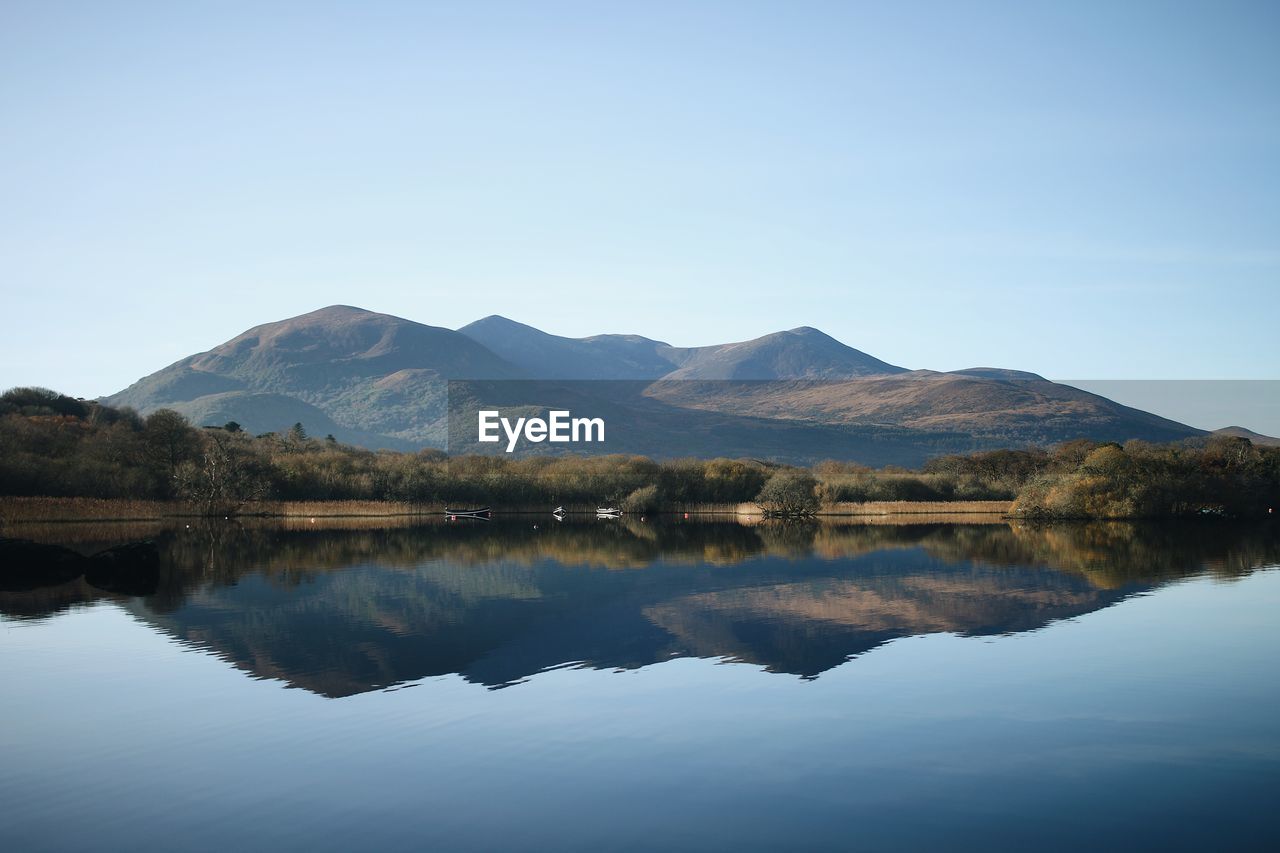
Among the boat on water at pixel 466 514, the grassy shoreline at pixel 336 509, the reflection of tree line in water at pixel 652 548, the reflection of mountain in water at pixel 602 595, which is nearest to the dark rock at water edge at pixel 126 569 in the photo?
the reflection of tree line in water at pixel 652 548

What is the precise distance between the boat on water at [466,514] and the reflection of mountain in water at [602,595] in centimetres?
2785

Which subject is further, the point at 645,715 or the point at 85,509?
the point at 85,509

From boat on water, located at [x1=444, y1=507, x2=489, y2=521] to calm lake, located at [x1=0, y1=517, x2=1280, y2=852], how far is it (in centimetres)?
4827

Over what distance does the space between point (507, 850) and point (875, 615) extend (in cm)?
1701

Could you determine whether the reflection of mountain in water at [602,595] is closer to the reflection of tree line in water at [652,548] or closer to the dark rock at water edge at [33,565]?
the reflection of tree line in water at [652,548]

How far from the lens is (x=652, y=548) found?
4800 cm

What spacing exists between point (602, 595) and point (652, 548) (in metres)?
18.1

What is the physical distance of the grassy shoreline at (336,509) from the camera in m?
59.3

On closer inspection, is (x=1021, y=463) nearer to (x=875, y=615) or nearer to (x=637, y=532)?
(x=637, y=532)

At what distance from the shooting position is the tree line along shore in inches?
2736

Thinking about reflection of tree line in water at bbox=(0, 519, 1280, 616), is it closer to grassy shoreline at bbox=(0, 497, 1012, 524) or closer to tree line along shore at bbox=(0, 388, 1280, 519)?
grassy shoreline at bbox=(0, 497, 1012, 524)

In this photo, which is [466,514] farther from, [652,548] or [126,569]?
[126,569]

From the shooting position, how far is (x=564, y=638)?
2239cm

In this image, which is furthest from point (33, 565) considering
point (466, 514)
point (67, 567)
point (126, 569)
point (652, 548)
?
point (466, 514)
